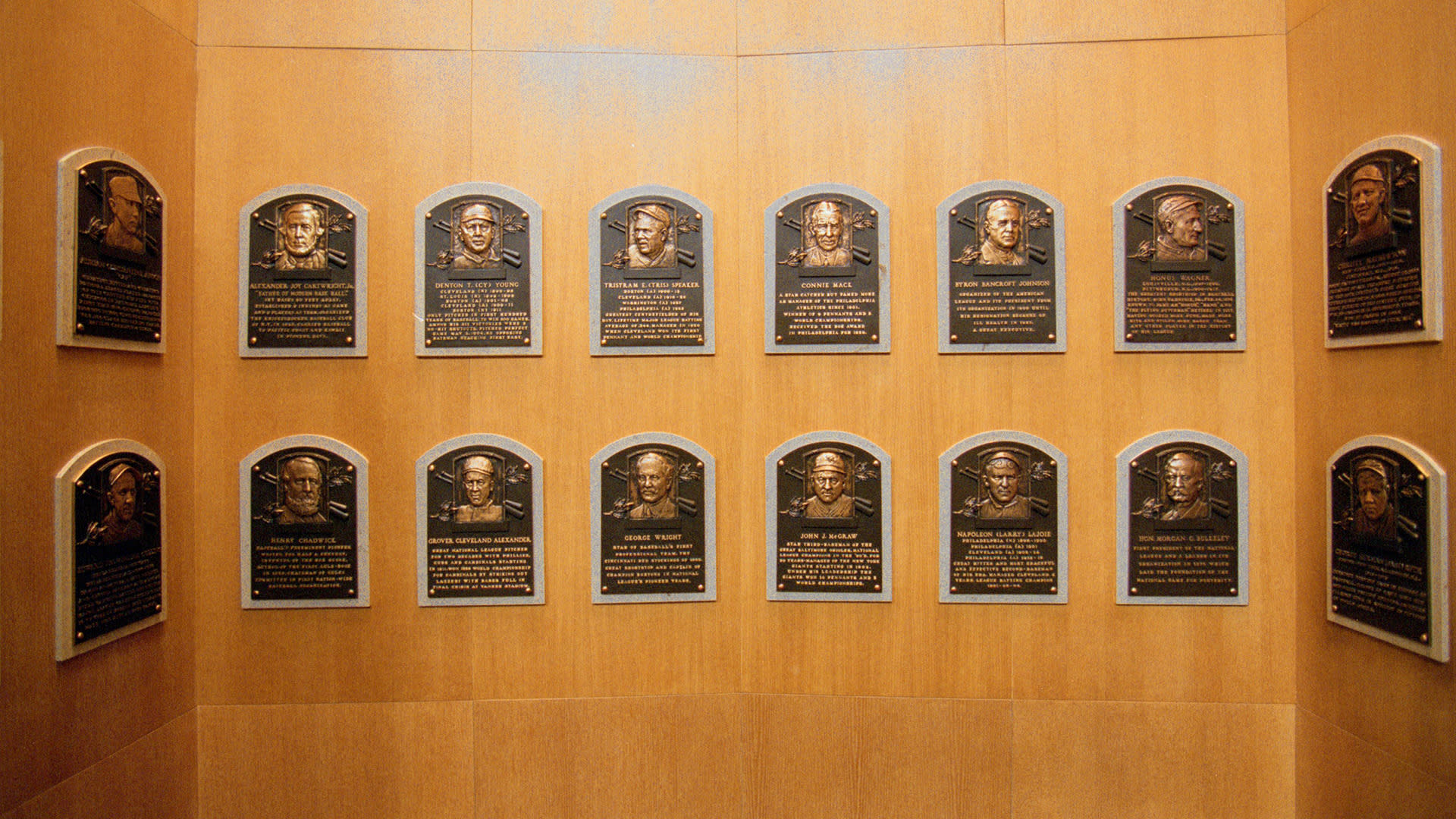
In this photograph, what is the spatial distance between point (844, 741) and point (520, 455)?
6.93ft

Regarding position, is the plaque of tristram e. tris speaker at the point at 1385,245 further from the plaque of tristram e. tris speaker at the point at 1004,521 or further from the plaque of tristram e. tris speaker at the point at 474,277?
the plaque of tristram e. tris speaker at the point at 474,277

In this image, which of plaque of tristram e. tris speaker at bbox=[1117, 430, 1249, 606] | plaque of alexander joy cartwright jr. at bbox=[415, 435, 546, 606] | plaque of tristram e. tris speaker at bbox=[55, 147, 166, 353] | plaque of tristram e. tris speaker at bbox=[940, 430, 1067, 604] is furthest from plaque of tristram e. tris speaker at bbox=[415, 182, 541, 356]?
plaque of tristram e. tris speaker at bbox=[1117, 430, 1249, 606]

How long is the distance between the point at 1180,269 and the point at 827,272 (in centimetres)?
169

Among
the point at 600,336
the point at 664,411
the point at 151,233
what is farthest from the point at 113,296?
the point at 664,411

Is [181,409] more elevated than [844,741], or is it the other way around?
[181,409]

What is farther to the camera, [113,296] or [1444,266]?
[113,296]

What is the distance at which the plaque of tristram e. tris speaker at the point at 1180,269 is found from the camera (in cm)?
368

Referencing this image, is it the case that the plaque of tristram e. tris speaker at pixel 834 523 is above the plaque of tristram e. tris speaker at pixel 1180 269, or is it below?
below

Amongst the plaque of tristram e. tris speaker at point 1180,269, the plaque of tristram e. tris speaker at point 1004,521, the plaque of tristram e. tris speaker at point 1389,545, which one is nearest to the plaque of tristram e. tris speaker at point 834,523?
the plaque of tristram e. tris speaker at point 1004,521

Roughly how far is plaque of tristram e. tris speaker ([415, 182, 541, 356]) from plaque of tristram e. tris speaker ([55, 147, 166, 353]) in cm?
112

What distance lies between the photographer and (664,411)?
3.78 meters

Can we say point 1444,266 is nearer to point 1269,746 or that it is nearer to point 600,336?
point 1269,746

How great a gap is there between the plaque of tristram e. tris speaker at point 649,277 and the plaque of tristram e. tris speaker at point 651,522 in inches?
19.2

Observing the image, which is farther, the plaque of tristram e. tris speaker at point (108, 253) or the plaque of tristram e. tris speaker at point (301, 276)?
the plaque of tristram e. tris speaker at point (301, 276)
